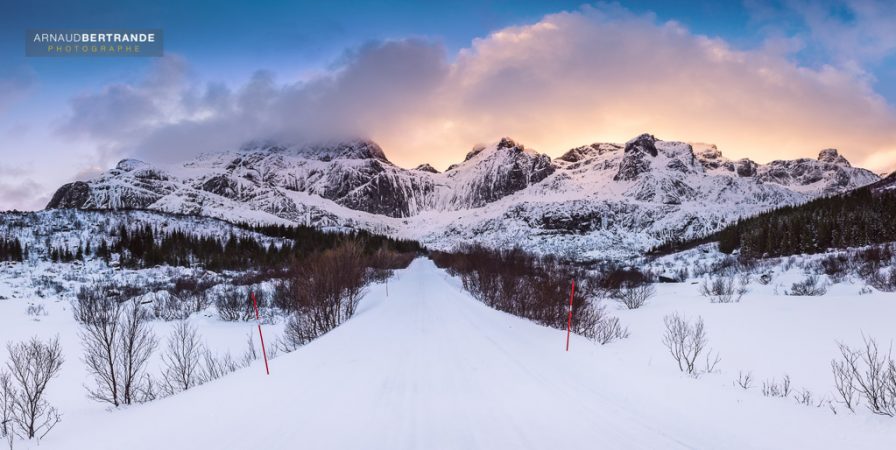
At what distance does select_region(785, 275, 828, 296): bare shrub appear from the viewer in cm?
3248

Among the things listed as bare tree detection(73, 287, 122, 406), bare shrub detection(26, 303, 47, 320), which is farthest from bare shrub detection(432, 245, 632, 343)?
bare shrub detection(26, 303, 47, 320)

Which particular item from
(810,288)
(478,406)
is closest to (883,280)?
(810,288)

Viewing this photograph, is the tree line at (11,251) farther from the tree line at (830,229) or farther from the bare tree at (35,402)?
the tree line at (830,229)

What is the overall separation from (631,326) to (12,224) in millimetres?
133299

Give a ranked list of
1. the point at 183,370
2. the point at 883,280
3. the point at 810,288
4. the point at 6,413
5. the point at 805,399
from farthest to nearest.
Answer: the point at 810,288 → the point at 883,280 → the point at 183,370 → the point at 6,413 → the point at 805,399

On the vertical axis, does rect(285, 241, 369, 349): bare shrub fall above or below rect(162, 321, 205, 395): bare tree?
above

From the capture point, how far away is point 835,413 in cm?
634

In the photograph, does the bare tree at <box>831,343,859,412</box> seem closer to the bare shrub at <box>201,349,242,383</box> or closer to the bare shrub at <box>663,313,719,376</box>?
the bare shrub at <box>663,313,719,376</box>

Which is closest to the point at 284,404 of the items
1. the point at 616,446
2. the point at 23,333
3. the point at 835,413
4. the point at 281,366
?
the point at 281,366

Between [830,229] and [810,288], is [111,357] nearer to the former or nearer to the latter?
[810,288]

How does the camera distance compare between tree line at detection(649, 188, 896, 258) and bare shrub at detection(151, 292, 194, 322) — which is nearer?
bare shrub at detection(151, 292, 194, 322)

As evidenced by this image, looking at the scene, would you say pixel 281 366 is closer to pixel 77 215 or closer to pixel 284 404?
pixel 284 404

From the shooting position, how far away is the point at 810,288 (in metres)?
34.7

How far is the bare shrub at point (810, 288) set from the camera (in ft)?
107
